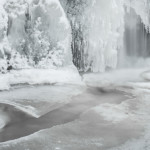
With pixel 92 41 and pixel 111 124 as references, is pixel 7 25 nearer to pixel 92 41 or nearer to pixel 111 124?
pixel 92 41

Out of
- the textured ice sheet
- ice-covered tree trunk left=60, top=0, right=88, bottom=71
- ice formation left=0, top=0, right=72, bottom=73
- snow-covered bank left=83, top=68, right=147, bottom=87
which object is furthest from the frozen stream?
ice-covered tree trunk left=60, top=0, right=88, bottom=71

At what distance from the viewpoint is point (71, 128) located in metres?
4.74

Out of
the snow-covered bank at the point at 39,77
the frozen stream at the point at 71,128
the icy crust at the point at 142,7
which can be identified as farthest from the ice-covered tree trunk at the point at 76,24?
the frozen stream at the point at 71,128

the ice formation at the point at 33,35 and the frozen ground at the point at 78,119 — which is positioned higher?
the ice formation at the point at 33,35

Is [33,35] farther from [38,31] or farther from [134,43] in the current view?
[134,43]

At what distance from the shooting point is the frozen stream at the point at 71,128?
13.3 feet

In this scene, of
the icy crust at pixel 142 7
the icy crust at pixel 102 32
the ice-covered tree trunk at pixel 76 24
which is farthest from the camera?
the icy crust at pixel 142 7

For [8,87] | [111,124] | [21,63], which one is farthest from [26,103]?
[21,63]

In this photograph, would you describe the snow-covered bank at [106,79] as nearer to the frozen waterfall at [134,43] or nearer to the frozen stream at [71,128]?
the frozen stream at [71,128]

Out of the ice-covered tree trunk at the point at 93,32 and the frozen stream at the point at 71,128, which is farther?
the ice-covered tree trunk at the point at 93,32

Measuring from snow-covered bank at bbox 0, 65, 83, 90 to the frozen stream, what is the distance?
6.08 feet

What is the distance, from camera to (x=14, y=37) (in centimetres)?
838

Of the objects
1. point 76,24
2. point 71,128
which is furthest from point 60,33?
point 71,128

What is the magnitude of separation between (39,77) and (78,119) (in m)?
3.28
